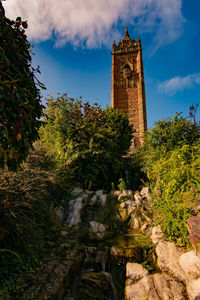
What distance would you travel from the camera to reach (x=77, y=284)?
11.7ft

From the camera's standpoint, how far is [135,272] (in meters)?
3.70

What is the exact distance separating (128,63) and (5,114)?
30.9 m

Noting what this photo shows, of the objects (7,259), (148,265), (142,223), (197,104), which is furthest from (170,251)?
(197,104)

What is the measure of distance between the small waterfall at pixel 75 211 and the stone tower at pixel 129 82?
17.5 metres

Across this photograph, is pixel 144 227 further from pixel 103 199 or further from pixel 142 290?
pixel 142 290

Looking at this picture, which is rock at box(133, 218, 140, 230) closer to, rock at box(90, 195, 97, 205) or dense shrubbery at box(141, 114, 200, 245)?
dense shrubbery at box(141, 114, 200, 245)

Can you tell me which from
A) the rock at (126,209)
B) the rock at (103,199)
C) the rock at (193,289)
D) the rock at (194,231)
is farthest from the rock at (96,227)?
the rock at (193,289)

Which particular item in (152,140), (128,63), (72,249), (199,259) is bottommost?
(72,249)

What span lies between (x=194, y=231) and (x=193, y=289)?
Result: 1.13 metres

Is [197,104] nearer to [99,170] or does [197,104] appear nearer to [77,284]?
[99,170]

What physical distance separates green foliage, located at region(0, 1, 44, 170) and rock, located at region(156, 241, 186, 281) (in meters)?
4.21

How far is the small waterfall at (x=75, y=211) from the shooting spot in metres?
6.13

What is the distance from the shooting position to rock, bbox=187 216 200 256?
3.61 m

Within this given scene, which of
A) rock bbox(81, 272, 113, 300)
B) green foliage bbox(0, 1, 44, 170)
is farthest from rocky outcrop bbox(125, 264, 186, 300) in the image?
green foliage bbox(0, 1, 44, 170)
